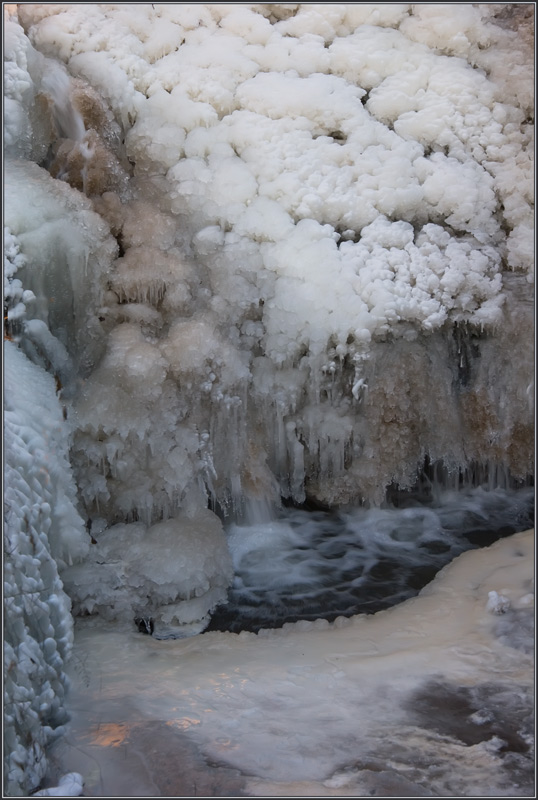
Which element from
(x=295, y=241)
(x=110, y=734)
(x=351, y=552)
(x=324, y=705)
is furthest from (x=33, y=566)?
(x=295, y=241)

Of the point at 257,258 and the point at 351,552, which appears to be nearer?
the point at 257,258

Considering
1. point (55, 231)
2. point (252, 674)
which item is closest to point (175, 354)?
point (55, 231)

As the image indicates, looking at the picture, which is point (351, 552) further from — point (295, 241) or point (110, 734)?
point (110, 734)

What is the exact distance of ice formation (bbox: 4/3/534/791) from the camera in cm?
412

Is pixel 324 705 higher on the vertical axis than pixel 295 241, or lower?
lower

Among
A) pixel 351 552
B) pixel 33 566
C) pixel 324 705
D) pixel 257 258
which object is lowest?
pixel 351 552

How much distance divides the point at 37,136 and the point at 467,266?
2.68 meters

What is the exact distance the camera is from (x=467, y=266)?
4711mm

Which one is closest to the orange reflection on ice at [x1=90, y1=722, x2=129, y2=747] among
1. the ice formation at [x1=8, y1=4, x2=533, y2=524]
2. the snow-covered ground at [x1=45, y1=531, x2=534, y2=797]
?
the snow-covered ground at [x1=45, y1=531, x2=534, y2=797]

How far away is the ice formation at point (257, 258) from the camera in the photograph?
4.12 meters

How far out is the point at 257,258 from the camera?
183 inches

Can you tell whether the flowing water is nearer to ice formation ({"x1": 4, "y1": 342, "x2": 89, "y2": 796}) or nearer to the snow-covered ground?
the snow-covered ground

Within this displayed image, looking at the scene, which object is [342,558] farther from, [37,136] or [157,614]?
[37,136]

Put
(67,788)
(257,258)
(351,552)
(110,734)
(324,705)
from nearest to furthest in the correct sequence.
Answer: (67,788), (110,734), (324,705), (257,258), (351,552)
